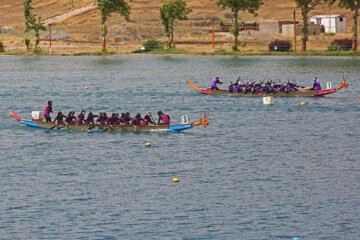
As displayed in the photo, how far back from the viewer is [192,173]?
4450cm

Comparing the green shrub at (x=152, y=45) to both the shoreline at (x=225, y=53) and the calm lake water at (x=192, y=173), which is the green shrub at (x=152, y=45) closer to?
the shoreline at (x=225, y=53)

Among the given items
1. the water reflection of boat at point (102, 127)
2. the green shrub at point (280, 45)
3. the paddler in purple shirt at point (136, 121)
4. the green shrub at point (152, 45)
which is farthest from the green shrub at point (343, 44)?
the paddler in purple shirt at point (136, 121)

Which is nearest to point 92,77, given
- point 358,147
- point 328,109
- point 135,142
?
point 328,109

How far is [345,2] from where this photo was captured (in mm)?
114688

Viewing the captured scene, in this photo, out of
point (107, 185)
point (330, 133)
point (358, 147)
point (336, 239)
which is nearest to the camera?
point (336, 239)

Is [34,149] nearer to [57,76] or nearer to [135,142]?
[135,142]

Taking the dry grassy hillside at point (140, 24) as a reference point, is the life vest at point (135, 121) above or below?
below

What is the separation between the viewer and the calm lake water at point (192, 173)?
116 ft

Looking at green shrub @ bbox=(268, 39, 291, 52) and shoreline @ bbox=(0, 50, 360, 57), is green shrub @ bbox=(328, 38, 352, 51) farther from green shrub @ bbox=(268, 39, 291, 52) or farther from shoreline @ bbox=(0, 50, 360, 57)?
green shrub @ bbox=(268, 39, 291, 52)

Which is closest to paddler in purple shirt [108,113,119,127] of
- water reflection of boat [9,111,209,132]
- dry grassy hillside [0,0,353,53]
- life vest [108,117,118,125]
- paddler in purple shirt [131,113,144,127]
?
life vest [108,117,118,125]

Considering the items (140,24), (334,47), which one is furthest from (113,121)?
(140,24)

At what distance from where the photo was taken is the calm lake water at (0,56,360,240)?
35.4 m

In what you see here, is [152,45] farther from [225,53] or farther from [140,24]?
[140,24]

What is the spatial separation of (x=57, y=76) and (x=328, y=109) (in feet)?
→ 160
